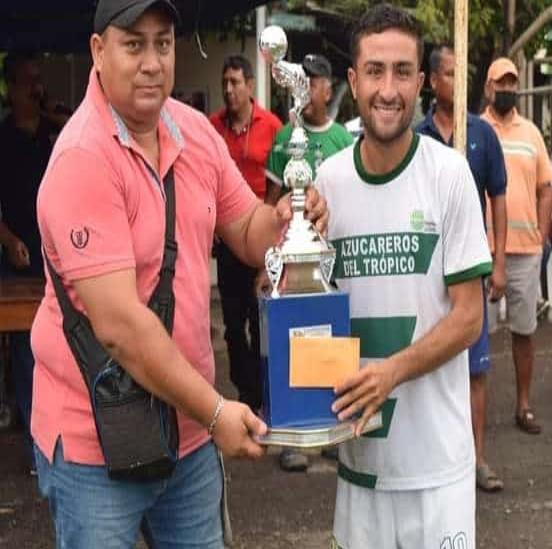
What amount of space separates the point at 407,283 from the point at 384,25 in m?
0.61

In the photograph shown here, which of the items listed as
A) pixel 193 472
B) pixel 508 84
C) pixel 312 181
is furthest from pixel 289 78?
pixel 508 84

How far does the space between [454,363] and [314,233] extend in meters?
0.47

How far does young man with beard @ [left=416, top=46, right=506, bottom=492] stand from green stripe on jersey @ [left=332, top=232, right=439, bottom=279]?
229 centimetres

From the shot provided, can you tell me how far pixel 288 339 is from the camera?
255cm

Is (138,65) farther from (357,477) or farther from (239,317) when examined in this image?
(239,317)

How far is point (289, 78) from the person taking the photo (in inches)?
112

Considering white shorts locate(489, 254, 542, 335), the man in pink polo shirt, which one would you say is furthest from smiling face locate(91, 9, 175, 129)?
white shorts locate(489, 254, 542, 335)

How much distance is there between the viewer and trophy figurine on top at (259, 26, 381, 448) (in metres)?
2.52

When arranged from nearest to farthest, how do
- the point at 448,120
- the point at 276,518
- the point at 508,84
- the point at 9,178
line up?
the point at 276,518
the point at 448,120
the point at 9,178
the point at 508,84

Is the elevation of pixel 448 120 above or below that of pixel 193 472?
above

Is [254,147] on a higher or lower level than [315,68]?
lower

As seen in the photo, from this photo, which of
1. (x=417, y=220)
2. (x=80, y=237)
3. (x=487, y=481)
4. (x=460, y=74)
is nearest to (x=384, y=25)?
(x=417, y=220)

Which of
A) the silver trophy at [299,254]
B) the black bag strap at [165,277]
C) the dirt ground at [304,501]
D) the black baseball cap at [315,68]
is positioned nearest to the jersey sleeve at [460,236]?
the silver trophy at [299,254]

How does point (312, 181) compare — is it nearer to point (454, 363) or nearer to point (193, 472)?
point (454, 363)
